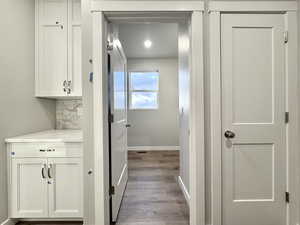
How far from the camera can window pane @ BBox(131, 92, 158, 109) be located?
18.4 feet

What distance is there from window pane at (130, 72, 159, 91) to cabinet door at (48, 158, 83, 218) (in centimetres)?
385

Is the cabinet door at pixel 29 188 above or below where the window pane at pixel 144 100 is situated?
below

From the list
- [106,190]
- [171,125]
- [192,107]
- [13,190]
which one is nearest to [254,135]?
[192,107]

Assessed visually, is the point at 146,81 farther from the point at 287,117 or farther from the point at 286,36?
the point at 287,117

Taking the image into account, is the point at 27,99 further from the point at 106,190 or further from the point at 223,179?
the point at 223,179

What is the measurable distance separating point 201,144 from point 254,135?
50 centimetres

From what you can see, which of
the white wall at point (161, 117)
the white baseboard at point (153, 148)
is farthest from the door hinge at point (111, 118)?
the white baseboard at point (153, 148)

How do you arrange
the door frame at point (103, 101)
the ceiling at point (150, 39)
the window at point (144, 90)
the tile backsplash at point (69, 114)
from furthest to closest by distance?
the window at point (144, 90)
the ceiling at point (150, 39)
the tile backsplash at point (69, 114)
the door frame at point (103, 101)

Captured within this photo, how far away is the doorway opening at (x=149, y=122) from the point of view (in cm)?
214

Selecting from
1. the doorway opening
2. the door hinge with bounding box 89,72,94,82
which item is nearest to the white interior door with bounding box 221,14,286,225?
the doorway opening

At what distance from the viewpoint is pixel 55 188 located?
1.93 metres

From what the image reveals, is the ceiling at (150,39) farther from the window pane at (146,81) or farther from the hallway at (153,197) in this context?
the hallway at (153,197)

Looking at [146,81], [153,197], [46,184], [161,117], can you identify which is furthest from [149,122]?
[46,184]

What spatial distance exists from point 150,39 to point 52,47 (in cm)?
233
